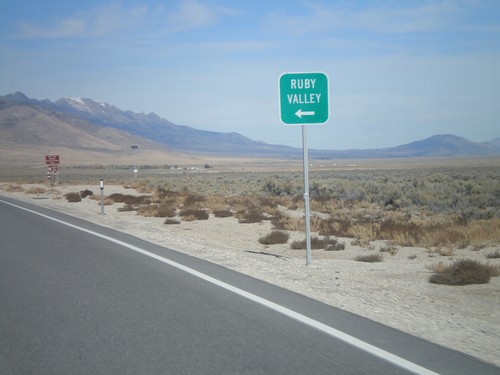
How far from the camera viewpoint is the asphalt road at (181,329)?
581cm

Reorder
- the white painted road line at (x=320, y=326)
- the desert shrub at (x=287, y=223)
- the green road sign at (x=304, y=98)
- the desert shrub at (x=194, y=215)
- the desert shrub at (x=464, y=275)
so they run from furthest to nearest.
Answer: the desert shrub at (x=194, y=215), the desert shrub at (x=287, y=223), the green road sign at (x=304, y=98), the desert shrub at (x=464, y=275), the white painted road line at (x=320, y=326)

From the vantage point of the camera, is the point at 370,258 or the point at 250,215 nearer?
the point at 370,258

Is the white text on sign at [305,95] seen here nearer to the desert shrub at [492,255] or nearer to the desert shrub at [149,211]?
the desert shrub at [492,255]

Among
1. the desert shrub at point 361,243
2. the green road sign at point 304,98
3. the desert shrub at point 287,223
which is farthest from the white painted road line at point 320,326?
the desert shrub at point 287,223

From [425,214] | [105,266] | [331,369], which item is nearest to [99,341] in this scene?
[331,369]

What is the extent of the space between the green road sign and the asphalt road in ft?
11.4

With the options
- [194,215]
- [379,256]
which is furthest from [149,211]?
[379,256]

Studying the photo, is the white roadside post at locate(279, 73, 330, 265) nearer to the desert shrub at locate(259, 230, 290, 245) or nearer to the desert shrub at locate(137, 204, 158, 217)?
the desert shrub at locate(259, 230, 290, 245)

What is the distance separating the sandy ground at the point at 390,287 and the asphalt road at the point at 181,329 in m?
0.51

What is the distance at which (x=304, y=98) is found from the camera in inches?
481

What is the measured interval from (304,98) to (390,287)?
418 cm

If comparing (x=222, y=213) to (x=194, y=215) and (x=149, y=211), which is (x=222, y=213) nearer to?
(x=194, y=215)

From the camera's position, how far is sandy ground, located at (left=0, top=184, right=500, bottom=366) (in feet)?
24.3

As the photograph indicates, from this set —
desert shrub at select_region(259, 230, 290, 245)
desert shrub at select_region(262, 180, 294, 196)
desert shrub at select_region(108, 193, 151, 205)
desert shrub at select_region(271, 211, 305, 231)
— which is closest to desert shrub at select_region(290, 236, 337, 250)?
desert shrub at select_region(259, 230, 290, 245)
